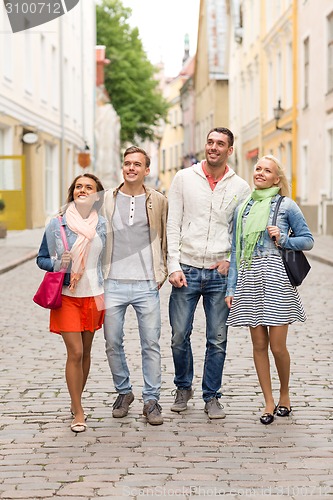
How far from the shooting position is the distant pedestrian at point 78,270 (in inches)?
222

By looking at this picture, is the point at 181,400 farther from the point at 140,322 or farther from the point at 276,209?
the point at 276,209

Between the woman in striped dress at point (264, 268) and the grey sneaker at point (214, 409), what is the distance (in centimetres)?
28

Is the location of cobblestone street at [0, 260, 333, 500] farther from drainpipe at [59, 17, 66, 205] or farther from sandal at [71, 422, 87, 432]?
drainpipe at [59, 17, 66, 205]

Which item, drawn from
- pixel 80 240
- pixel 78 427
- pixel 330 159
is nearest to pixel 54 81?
pixel 330 159

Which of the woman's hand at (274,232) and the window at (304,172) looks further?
the window at (304,172)

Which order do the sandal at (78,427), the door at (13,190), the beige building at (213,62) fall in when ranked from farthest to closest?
1. the beige building at (213,62)
2. the door at (13,190)
3. the sandal at (78,427)

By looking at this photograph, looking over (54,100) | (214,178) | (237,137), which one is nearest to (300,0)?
(54,100)

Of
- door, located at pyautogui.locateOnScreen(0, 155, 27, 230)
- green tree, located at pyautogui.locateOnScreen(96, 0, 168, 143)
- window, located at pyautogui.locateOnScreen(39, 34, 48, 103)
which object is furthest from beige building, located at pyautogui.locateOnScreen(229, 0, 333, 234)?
green tree, located at pyautogui.locateOnScreen(96, 0, 168, 143)

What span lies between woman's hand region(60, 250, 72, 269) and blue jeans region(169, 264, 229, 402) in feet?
2.40

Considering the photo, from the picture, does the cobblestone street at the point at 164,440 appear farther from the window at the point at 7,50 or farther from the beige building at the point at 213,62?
the beige building at the point at 213,62

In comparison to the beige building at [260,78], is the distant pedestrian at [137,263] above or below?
below

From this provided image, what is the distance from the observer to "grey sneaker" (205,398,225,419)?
19.2ft

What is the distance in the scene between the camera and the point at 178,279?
5.82m

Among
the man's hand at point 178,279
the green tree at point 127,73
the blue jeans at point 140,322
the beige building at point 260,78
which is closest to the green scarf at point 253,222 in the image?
the man's hand at point 178,279
